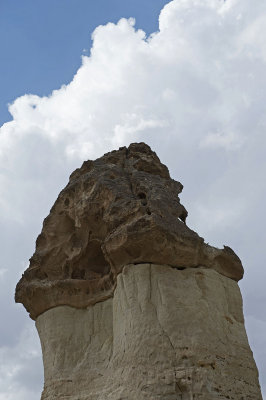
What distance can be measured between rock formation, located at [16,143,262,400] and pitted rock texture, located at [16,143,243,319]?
24 millimetres

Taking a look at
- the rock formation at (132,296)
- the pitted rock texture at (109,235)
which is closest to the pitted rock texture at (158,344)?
the rock formation at (132,296)

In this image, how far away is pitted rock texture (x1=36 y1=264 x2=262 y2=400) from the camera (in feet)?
29.9

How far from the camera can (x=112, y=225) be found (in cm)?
1108

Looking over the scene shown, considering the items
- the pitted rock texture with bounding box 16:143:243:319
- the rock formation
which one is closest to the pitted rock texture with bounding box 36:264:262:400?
the rock formation

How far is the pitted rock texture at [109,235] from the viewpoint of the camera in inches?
408

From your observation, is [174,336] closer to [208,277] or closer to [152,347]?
[152,347]

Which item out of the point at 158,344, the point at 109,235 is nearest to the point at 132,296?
the point at 158,344

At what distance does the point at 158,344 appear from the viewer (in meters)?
9.38

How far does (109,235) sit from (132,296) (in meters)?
1.33

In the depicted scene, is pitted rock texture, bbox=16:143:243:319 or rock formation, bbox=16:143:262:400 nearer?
rock formation, bbox=16:143:262:400

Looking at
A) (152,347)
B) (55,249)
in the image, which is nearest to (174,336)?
(152,347)

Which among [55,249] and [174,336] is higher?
[55,249]

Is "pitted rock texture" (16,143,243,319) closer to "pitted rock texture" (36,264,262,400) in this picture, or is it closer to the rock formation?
the rock formation

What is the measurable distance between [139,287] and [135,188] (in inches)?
105
